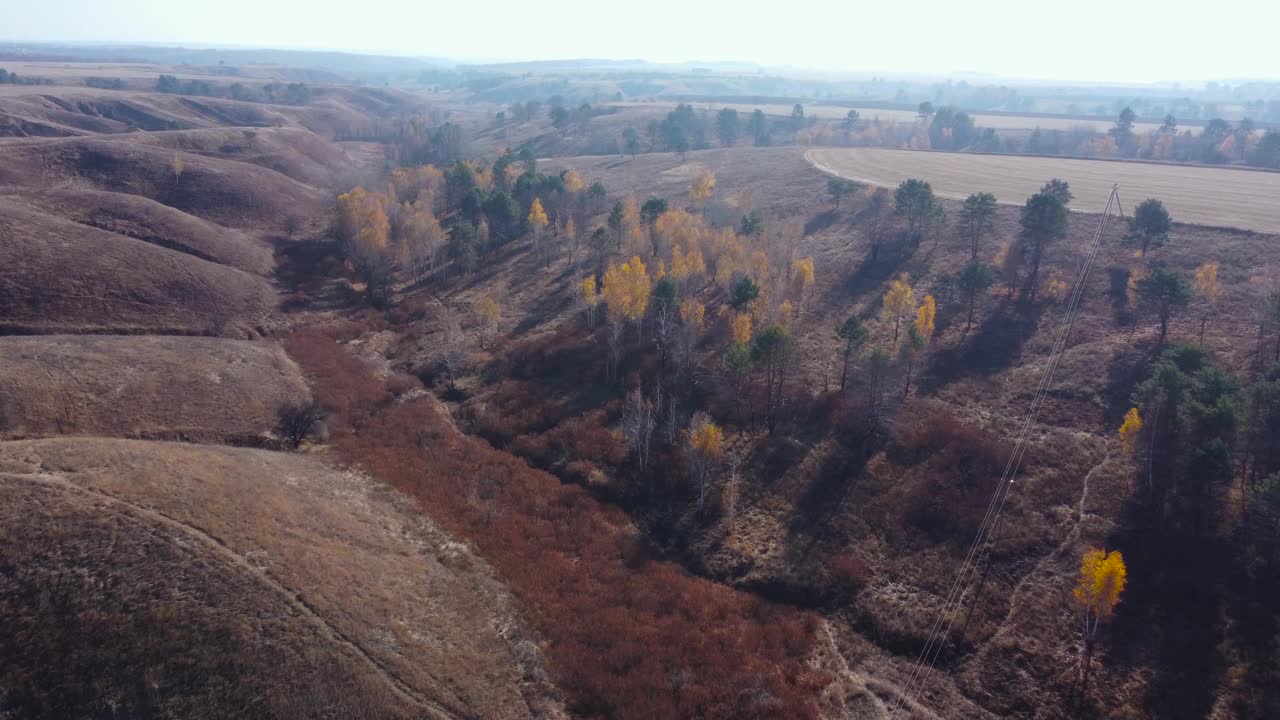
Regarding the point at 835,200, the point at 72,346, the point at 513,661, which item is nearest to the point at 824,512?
the point at 513,661

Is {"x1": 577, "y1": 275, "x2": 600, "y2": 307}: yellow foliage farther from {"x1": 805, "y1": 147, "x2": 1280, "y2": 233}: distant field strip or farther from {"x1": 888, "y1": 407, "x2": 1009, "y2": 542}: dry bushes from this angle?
{"x1": 805, "y1": 147, "x2": 1280, "y2": 233}: distant field strip

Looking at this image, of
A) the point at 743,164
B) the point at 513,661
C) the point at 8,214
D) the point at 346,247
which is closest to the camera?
the point at 513,661

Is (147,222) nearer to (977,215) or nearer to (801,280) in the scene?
(801,280)

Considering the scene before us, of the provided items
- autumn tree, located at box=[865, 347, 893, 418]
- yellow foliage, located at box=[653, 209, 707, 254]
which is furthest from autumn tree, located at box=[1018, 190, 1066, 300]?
yellow foliage, located at box=[653, 209, 707, 254]

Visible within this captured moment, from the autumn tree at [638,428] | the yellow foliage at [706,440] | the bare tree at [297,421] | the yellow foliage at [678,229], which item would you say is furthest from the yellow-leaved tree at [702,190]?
the bare tree at [297,421]

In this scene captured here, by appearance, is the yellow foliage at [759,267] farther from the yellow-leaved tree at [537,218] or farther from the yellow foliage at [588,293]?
the yellow-leaved tree at [537,218]

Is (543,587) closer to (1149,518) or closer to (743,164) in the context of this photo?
(1149,518)

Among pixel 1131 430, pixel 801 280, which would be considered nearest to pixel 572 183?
pixel 801 280
